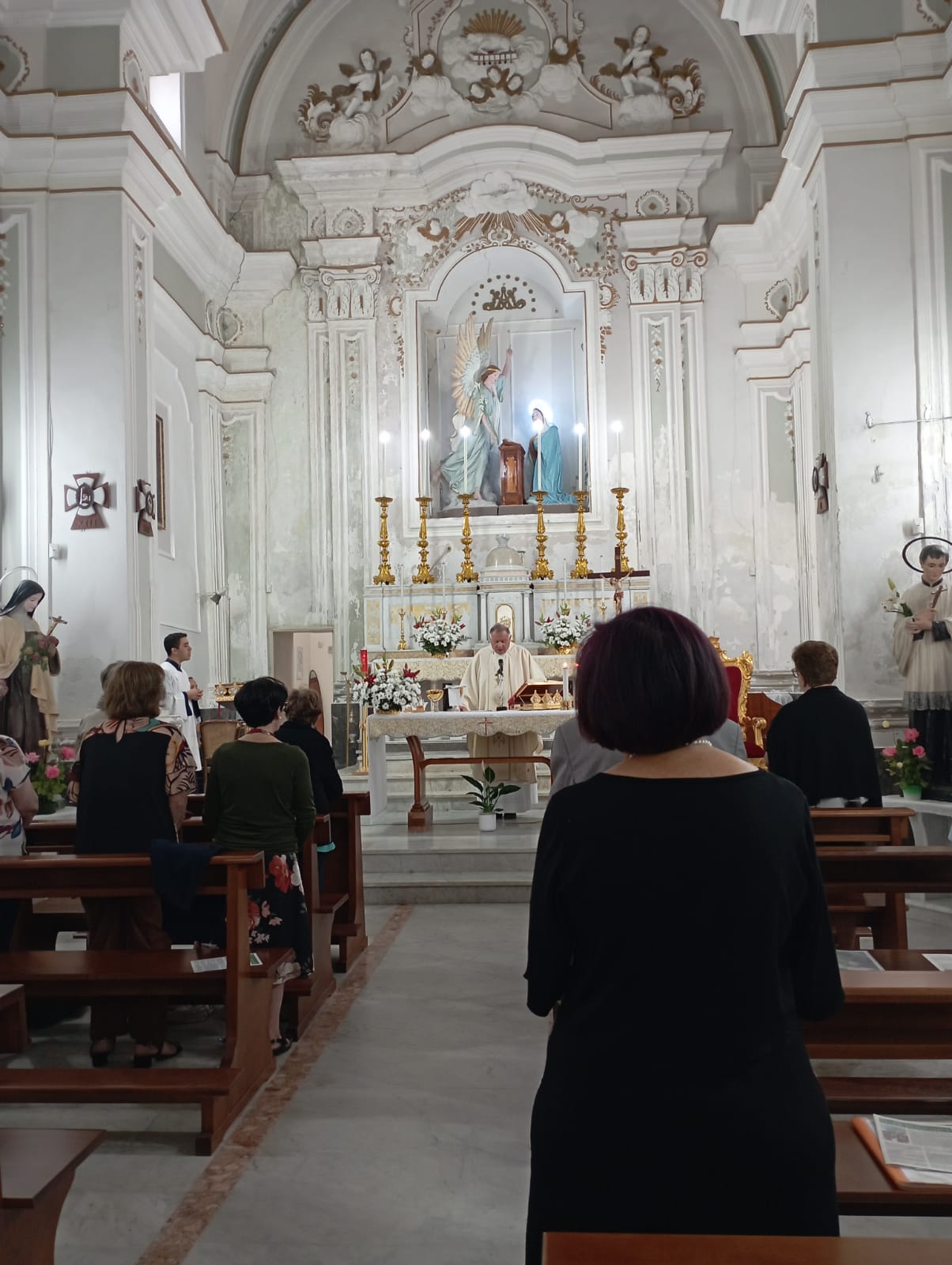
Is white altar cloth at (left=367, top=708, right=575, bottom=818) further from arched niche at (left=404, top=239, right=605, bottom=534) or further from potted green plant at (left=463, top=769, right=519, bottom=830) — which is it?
arched niche at (left=404, top=239, right=605, bottom=534)

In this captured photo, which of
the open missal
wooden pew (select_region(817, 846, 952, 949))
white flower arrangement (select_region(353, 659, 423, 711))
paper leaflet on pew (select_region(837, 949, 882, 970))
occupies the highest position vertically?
white flower arrangement (select_region(353, 659, 423, 711))

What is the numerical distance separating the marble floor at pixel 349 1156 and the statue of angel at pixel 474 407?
1006 centimetres

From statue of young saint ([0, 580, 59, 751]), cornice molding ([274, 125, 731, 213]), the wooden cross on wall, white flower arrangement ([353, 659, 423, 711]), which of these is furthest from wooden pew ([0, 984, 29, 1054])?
cornice molding ([274, 125, 731, 213])

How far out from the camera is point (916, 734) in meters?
8.45

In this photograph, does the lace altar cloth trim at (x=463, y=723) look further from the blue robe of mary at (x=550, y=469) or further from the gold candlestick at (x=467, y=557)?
the blue robe of mary at (x=550, y=469)

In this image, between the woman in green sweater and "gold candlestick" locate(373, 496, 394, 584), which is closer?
the woman in green sweater

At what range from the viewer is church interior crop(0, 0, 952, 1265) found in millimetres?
3189

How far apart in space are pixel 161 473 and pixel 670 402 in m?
6.20

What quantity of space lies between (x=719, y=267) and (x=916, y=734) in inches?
327

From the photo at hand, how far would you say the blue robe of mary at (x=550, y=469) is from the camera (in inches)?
591

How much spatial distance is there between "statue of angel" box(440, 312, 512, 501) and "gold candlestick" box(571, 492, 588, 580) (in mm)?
1474

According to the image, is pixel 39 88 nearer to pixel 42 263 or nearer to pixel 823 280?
pixel 42 263

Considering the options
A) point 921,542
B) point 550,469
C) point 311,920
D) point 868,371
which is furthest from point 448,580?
point 311,920

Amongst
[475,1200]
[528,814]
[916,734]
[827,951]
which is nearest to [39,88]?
[528,814]
